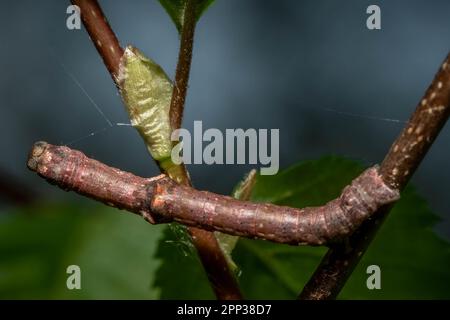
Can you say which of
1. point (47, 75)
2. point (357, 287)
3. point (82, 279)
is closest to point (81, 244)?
point (82, 279)

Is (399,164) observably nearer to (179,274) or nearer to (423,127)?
(423,127)

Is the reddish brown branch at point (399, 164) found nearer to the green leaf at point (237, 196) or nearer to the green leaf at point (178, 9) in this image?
the green leaf at point (237, 196)

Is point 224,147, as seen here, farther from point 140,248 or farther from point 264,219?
point 140,248

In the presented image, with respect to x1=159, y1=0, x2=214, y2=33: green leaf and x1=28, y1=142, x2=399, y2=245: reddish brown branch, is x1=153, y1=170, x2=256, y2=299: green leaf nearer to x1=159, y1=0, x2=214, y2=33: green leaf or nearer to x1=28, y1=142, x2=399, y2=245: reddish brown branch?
x1=28, y1=142, x2=399, y2=245: reddish brown branch

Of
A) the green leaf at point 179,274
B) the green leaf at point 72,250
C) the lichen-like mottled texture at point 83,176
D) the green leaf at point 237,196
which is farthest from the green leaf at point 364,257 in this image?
the green leaf at point 72,250

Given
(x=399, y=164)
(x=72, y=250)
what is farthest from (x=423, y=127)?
(x=72, y=250)

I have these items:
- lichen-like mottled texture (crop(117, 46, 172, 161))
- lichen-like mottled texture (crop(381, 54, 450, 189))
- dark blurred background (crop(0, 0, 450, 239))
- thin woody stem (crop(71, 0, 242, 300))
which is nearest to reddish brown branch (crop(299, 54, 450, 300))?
lichen-like mottled texture (crop(381, 54, 450, 189))
